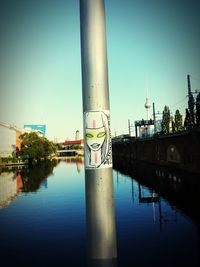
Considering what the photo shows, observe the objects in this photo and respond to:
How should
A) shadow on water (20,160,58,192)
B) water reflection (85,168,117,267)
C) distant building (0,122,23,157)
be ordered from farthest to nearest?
distant building (0,122,23,157), shadow on water (20,160,58,192), water reflection (85,168,117,267)

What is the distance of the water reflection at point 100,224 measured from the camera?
5426 mm

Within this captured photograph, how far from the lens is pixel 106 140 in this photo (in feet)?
18.7

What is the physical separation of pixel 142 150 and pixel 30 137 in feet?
125

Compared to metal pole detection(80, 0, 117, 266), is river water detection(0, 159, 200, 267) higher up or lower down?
lower down

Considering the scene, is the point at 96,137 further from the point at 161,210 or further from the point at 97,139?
the point at 161,210

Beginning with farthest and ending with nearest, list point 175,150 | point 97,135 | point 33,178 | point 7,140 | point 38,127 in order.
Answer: point 38,127
point 7,140
point 175,150
point 33,178
point 97,135

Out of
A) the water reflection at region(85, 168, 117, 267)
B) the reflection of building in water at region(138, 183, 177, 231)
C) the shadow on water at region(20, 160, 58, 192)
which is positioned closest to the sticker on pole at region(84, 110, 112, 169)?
the water reflection at region(85, 168, 117, 267)

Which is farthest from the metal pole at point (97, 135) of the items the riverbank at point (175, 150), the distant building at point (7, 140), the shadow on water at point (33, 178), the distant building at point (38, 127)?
the distant building at point (38, 127)

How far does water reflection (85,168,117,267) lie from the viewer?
5.43 m

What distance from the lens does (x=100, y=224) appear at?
5430mm

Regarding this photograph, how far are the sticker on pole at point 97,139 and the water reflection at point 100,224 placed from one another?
346 millimetres

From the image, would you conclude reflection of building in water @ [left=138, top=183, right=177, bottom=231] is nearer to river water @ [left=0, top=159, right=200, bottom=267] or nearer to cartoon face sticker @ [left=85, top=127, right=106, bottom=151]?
river water @ [left=0, top=159, right=200, bottom=267]

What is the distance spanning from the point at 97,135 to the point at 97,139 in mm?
86

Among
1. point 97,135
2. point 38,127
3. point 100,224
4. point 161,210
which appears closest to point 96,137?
point 97,135
